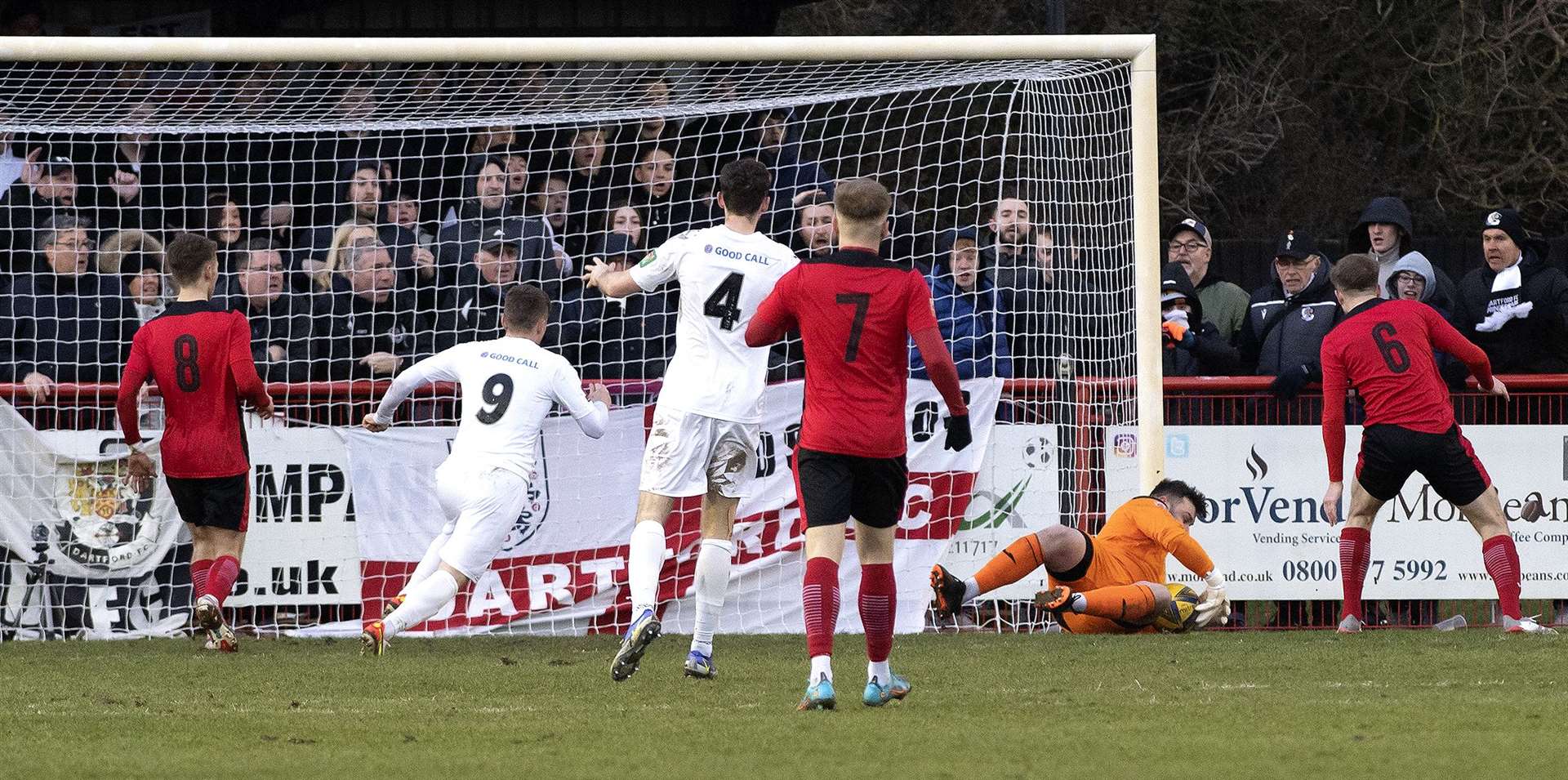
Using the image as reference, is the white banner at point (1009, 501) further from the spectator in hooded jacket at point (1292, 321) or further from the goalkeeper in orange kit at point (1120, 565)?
the spectator in hooded jacket at point (1292, 321)

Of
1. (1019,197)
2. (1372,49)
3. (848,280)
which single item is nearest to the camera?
(848,280)

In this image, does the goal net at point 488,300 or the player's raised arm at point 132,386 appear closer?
the player's raised arm at point 132,386

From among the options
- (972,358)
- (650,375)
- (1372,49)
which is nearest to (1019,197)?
(972,358)

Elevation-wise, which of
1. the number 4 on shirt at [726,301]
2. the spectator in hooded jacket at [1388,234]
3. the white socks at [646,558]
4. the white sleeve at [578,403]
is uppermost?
the spectator in hooded jacket at [1388,234]

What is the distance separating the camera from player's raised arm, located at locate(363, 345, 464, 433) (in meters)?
9.10

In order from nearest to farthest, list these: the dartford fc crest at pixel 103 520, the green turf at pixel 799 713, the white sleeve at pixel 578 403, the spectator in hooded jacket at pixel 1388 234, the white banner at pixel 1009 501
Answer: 1. the green turf at pixel 799 713
2. the white sleeve at pixel 578 403
3. the dartford fc crest at pixel 103 520
4. the white banner at pixel 1009 501
5. the spectator in hooded jacket at pixel 1388 234

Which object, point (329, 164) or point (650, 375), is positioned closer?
point (650, 375)

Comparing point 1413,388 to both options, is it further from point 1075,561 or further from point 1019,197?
point 1019,197

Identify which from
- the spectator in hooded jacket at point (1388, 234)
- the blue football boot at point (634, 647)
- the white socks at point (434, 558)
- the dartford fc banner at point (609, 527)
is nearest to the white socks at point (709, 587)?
the blue football boot at point (634, 647)

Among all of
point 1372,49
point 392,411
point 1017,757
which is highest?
point 1372,49

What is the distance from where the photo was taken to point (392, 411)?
9180 mm

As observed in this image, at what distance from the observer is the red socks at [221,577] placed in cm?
951

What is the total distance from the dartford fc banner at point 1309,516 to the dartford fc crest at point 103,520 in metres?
4.96

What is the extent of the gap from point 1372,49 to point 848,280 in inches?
505
